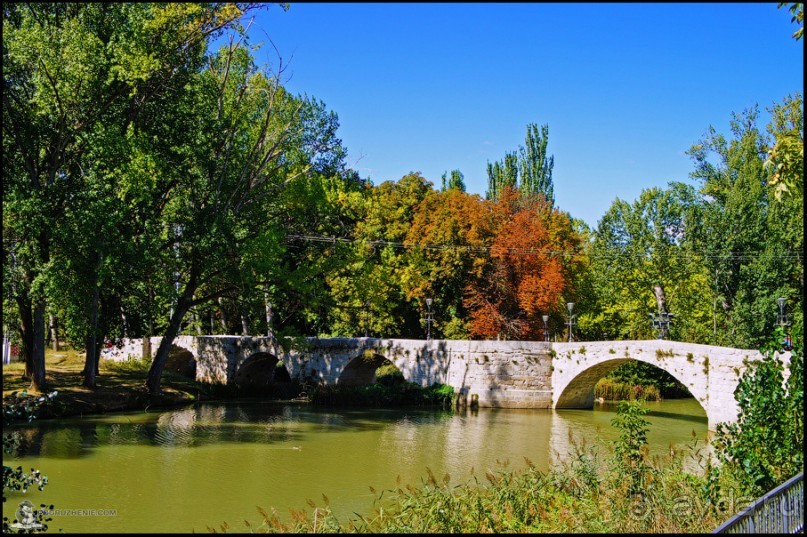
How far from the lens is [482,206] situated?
96.8 feet

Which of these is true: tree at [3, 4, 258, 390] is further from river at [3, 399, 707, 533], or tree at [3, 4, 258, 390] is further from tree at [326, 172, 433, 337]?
tree at [326, 172, 433, 337]

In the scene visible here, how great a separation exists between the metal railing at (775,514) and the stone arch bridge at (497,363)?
11143 mm

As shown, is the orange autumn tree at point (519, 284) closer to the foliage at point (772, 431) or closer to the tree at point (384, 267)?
the tree at point (384, 267)

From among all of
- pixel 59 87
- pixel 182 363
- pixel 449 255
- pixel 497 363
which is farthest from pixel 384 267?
pixel 59 87

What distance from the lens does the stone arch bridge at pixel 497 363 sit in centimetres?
1798

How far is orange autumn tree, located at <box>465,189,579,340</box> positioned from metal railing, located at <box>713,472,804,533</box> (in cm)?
2128

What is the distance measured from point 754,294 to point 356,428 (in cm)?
1583

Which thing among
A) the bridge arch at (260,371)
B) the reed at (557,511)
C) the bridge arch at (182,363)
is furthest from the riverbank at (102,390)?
the reed at (557,511)

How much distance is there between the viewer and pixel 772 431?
27.2ft

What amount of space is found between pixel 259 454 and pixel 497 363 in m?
10.7

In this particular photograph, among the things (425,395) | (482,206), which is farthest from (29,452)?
(482,206)

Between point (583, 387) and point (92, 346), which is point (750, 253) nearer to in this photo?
point (583, 387)

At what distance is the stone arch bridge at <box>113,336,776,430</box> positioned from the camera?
18.0 meters

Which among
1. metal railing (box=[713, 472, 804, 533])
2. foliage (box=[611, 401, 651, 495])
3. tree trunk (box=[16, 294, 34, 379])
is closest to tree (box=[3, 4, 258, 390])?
tree trunk (box=[16, 294, 34, 379])
